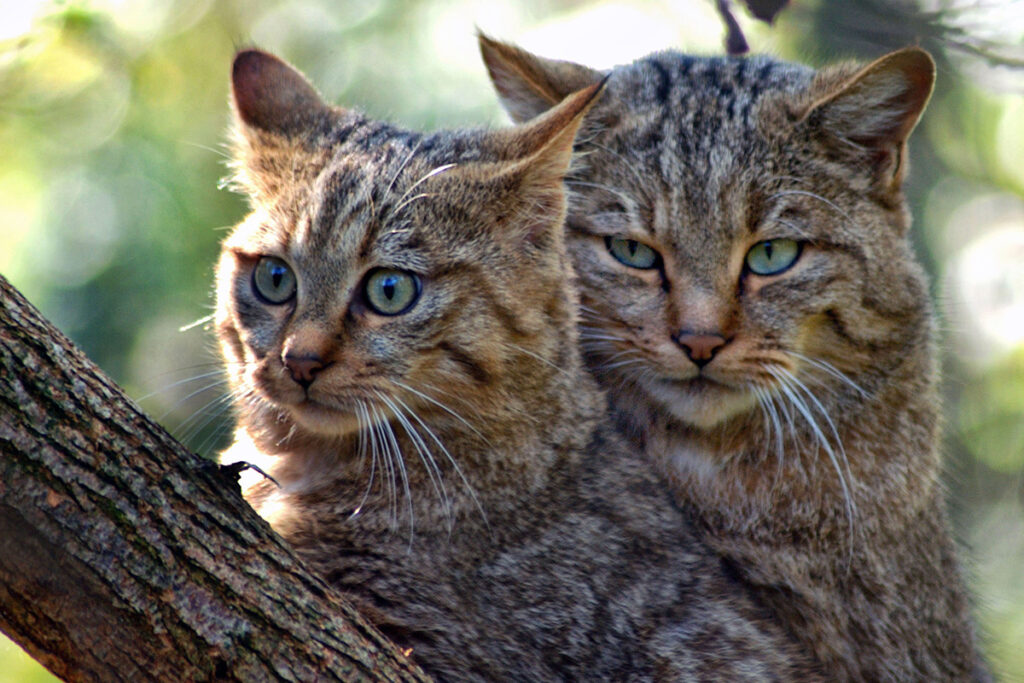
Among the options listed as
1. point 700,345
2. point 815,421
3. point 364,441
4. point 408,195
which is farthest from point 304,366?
point 815,421

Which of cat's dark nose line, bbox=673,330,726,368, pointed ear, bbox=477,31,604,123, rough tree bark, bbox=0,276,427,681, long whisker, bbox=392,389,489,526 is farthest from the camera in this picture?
pointed ear, bbox=477,31,604,123

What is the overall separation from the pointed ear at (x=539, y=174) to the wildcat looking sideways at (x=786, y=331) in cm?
50

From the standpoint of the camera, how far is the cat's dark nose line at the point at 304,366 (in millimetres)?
3811

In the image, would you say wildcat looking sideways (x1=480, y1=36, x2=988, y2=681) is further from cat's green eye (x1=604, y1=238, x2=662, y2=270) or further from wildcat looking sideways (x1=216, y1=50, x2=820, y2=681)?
wildcat looking sideways (x1=216, y1=50, x2=820, y2=681)

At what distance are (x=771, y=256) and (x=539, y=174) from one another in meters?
1.16

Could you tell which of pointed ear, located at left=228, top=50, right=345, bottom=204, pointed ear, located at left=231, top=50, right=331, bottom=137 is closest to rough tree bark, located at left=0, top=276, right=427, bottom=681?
pointed ear, located at left=228, top=50, right=345, bottom=204

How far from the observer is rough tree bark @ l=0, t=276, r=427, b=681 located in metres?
2.73

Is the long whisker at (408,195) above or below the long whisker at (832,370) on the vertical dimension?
above

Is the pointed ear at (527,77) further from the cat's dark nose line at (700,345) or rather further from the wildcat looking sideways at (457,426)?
the cat's dark nose line at (700,345)

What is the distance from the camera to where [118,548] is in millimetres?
2799

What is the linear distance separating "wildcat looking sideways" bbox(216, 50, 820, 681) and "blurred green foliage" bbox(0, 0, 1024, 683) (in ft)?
3.93

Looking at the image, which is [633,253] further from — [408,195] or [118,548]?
[118,548]

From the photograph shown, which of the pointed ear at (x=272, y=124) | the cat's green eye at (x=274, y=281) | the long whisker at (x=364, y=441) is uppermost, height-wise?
the pointed ear at (x=272, y=124)

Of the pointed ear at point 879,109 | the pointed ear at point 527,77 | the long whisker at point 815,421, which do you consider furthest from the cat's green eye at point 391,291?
the pointed ear at point 879,109
